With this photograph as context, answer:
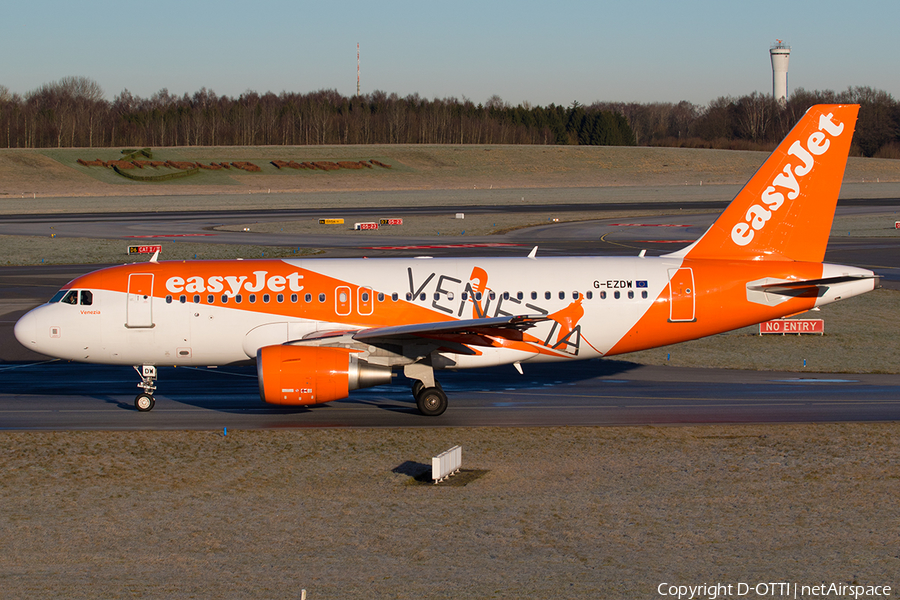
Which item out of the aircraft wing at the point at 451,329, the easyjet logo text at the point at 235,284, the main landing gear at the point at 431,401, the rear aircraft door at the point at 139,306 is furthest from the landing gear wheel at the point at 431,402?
the rear aircraft door at the point at 139,306

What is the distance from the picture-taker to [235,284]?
26047 mm

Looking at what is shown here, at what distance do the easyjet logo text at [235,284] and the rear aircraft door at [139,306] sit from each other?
0.66 meters

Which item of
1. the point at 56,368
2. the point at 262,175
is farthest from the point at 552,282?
the point at 262,175

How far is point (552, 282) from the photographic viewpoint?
25.9 m

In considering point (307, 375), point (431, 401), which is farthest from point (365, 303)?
point (431, 401)

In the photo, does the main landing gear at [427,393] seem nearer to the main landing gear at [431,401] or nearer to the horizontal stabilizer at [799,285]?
the main landing gear at [431,401]

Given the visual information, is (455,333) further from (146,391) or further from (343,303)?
(146,391)

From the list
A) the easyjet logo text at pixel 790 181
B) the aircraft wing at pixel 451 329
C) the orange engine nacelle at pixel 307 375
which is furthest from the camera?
the easyjet logo text at pixel 790 181

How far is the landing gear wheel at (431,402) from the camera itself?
25.3m

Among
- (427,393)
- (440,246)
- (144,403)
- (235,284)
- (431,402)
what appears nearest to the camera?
(431,402)

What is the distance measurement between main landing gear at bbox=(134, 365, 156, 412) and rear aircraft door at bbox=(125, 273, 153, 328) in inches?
59.8

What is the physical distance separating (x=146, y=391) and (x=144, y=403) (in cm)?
53

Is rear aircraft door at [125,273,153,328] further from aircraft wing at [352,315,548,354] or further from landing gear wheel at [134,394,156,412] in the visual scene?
aircraft wing at [352,315,548,354]

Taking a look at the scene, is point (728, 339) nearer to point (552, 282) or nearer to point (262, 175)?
point (552, 282)
